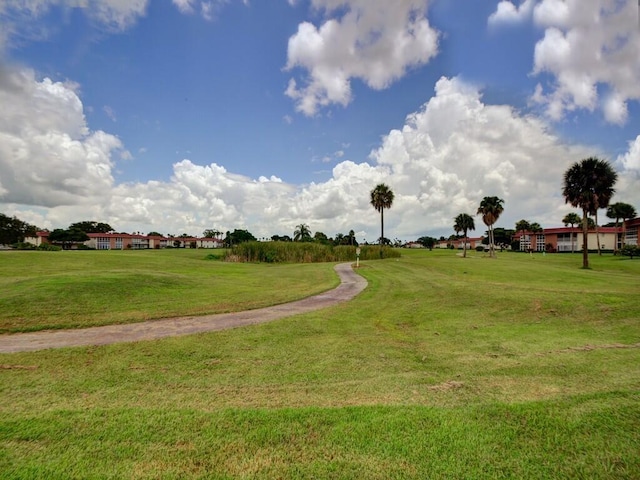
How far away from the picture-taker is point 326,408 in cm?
440

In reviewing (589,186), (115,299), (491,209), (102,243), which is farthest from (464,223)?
(102,243)

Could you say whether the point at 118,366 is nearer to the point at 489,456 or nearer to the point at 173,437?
the point at 173,437

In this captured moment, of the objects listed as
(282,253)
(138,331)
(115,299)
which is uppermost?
(282,253)

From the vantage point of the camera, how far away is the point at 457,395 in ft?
16.3

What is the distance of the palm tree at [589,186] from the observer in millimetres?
35219

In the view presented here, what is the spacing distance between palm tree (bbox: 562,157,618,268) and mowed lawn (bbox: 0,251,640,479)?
3407cm

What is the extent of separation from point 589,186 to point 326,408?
4308 centimetres

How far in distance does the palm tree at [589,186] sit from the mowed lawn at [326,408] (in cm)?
3407

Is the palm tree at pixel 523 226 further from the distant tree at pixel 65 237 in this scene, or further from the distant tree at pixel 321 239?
the distant tree at pixel 65 237

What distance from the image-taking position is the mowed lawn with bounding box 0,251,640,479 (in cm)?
330

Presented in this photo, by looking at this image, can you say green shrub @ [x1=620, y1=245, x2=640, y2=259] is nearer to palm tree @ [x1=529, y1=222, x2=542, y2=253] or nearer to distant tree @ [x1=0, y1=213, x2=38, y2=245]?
palm tree @ [x1=529, y1=222, x2=542, y2=253]

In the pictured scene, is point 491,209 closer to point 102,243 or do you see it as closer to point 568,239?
point 568,239

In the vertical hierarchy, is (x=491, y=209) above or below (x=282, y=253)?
above

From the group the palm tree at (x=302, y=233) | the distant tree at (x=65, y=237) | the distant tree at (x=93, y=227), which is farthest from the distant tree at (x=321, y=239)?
the distant tree at (x=93, y=227)
